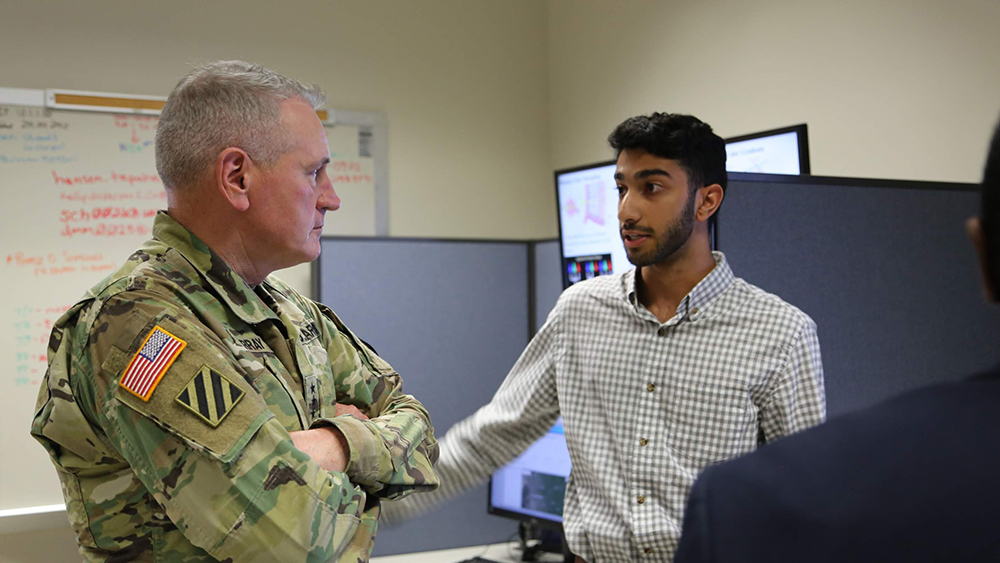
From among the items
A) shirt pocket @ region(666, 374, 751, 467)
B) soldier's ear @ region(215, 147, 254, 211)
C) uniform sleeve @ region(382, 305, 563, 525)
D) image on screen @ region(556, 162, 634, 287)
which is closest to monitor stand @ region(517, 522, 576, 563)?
image on screen @ region(556, 162, 634, 287)

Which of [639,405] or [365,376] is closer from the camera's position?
[365,376]

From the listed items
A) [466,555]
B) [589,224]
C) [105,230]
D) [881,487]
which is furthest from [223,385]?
[105,230]

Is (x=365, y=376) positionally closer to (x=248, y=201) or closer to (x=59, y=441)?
(x=248, y=201)

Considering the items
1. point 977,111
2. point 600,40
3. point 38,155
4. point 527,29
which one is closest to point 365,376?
point 977,111

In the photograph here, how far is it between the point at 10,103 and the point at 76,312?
2.60 m

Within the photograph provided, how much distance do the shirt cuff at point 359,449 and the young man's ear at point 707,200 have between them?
92cm

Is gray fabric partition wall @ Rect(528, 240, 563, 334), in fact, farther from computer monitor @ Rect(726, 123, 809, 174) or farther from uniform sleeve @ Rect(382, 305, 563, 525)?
uniform sleeve @ Rect(382, 305, 563, 525)

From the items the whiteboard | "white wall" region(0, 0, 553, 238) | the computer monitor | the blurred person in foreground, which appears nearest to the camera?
A: the blurred person in foreground

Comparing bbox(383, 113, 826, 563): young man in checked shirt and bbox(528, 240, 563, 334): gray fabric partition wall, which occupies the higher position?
→ bbox(528, 240, 563, 334): gray fabric partition wall

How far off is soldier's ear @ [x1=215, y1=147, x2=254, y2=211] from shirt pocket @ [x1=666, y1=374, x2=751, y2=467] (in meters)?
0.92

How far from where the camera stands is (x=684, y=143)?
1741 mm

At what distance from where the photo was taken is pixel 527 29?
4.09 metres

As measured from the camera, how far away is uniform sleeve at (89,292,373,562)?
96 centimetres

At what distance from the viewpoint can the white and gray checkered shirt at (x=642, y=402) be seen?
1.57 metres
